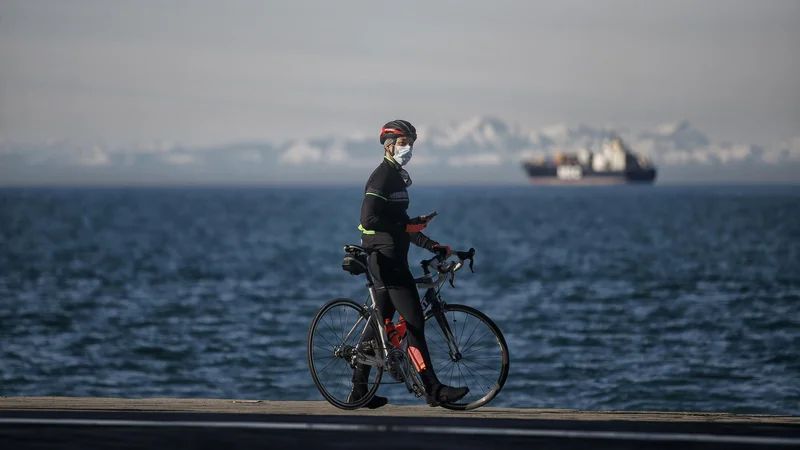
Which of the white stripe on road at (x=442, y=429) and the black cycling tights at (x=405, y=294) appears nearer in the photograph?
the white stripe on road at (x=442, y=429)

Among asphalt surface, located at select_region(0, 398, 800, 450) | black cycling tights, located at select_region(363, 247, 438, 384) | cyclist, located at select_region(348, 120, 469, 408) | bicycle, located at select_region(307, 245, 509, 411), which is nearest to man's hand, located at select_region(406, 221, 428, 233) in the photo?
cyclist, located at select_region(348, 120, 469, 408)

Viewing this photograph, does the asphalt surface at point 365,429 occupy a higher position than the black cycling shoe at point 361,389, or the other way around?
the black cycling shoe at point 361,389

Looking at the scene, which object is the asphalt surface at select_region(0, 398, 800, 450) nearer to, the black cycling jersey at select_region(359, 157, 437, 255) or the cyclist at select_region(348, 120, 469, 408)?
the cyclist at select_region(348, 120, 469, 408)

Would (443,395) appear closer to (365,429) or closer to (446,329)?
(446,329)

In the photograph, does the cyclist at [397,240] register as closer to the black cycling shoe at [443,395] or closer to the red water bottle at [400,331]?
the black cycling shoe at [443,395]

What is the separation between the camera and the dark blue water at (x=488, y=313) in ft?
82.7

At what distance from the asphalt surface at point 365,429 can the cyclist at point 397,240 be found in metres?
0.39

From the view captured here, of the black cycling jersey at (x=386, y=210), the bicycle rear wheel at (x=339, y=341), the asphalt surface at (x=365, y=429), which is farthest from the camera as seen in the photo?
the bicycle rear wheel at (x=339, y=341)

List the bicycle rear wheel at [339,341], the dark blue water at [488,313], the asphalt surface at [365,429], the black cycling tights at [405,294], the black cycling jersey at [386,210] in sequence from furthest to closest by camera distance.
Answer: the dark blue water at [488,313], the bicycle rear wheel at [339,341], the black cycling tights at [405,294], the black cycling jersey at [386,210], the asphalt surface at [365,429]

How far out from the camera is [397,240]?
9.36 m

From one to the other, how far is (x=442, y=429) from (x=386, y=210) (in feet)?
5.70

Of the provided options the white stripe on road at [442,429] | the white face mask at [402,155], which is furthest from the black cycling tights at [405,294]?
the white stripe on road at [442,429]

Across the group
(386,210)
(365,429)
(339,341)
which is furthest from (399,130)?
(365,429)

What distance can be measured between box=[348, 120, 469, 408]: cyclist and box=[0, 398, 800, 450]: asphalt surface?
0.39m
